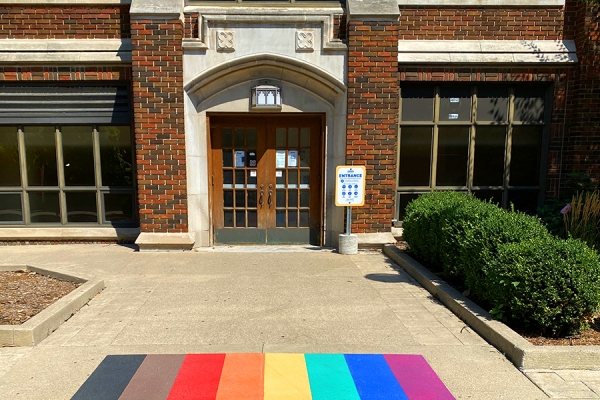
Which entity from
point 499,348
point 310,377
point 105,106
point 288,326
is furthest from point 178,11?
point 499,348

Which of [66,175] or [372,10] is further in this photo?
[66,175]

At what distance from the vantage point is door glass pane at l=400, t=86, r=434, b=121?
7832mm

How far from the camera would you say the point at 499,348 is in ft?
12.3

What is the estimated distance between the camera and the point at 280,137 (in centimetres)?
791

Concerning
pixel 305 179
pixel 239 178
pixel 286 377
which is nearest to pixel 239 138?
pixel 239 178

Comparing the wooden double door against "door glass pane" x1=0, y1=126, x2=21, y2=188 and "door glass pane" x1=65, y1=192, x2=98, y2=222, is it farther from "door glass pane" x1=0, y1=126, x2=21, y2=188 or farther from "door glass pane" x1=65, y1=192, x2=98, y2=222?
"door glass pane" x1=0, y1=126, x2=21, y2=188

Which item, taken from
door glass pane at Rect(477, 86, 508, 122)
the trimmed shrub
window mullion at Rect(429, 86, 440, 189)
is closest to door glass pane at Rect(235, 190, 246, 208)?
window mullion at Rect(429, 86, 440, 189)

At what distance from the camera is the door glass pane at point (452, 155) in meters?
7.96

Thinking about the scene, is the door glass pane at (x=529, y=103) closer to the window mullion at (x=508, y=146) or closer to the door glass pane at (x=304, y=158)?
the window mullion at (x=508, y=146)

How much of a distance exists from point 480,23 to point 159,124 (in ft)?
20.3

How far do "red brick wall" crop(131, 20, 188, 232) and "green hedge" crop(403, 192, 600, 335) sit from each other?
186 inches

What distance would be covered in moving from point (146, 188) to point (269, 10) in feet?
12.6

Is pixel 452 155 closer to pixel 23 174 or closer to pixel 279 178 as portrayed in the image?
pixel 279 178

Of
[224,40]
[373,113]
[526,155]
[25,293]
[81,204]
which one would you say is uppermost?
[224,40]
